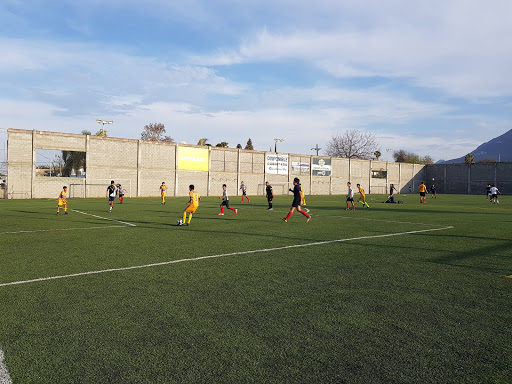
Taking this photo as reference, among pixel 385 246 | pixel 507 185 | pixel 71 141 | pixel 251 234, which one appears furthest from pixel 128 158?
pixel 507 185

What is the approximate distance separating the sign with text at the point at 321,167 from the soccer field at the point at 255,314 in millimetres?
53210

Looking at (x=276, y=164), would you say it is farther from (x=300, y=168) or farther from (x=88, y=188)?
(x=88, y=188)

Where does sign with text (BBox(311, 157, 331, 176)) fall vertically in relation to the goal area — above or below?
above

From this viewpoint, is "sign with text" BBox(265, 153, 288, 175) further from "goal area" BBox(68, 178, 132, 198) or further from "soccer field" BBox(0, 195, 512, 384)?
"soccer field" BBox(0, 195, 512, 384)

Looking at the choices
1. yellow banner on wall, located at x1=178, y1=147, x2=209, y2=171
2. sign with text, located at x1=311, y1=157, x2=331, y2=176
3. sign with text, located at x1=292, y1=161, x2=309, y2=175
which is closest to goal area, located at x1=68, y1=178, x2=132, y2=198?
yellow banner on wall, located at x1=178, y1=147, x2=209, y2=171

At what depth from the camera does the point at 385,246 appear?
10.5 meters

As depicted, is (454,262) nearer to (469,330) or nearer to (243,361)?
(469,330)

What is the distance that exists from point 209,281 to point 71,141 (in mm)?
→ 41094

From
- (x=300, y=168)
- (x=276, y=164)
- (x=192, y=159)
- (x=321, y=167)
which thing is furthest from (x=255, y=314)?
(x=321, y=167)

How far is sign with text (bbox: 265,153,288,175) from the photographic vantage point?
57.9m

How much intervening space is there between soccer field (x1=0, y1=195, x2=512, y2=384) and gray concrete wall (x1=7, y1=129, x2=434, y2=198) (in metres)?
35.0

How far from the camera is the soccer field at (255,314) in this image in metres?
3.56

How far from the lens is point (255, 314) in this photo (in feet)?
16.3

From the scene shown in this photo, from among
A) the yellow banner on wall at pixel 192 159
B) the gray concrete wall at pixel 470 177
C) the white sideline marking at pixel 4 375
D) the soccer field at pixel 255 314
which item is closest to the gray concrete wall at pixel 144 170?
the yellow banner on wall at pixel 192 159
